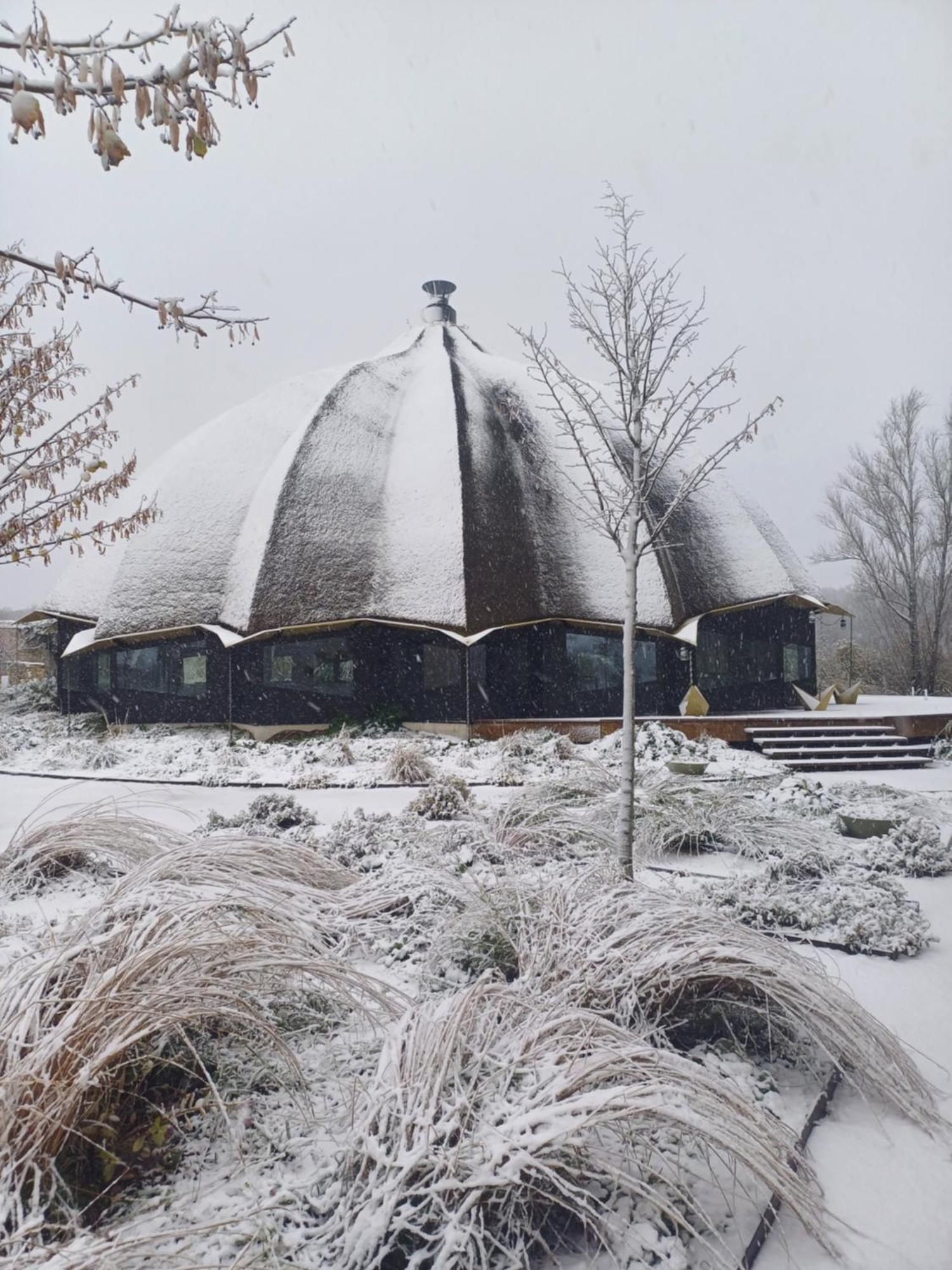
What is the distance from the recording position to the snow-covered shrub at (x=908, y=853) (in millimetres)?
4574

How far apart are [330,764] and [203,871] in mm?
6983

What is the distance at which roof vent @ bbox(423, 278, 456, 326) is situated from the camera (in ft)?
62.7

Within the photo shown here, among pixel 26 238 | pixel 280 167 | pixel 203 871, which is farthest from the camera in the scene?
pixel 280 167

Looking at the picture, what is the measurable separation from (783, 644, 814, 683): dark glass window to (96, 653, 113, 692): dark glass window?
49.2 feet

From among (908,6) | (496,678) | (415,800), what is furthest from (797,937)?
(496,678)

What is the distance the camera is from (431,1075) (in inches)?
65.9

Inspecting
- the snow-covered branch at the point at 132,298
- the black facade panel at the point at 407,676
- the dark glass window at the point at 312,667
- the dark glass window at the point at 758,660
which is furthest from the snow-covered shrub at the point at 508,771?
the dark glass window at the point at 758,660

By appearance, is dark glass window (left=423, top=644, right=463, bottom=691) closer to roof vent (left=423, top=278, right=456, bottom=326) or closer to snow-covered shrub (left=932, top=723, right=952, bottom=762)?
snow-covered shrub (left=932, top=723, right=952, bottom=762)

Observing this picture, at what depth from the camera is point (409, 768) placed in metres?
8.31

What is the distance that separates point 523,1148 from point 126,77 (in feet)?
8.16

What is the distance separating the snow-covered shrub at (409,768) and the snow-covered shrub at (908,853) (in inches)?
178

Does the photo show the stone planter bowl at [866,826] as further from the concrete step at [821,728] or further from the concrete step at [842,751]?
the concrete step at [821,728]

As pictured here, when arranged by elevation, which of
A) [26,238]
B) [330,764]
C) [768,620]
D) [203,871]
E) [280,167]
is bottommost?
[330,764]

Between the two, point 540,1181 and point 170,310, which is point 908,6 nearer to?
point 170,310
